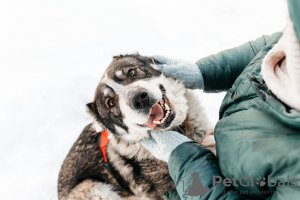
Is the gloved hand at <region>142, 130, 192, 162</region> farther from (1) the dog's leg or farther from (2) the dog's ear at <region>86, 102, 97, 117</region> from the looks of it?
(1) the dog's leg

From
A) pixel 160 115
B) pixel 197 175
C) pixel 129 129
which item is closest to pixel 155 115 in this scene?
pixel 160 115

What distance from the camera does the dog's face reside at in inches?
82.5

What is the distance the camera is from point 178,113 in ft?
7.79

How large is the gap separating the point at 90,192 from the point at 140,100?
57.5 inches

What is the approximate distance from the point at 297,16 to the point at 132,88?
5.43 feet

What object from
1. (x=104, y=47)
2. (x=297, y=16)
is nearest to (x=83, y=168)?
(x=297, y=16)

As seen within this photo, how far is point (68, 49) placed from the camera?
5395 millimetres

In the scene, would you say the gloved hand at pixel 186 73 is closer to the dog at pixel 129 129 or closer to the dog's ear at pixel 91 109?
the dog at pixel 129 129

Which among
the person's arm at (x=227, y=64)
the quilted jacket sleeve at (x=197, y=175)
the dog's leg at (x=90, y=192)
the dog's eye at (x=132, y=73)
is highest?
the dog's eye at (x=132, y=73)

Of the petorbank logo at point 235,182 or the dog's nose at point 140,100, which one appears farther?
the dog's nose at point 140,100

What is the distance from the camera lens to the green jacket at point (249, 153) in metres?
1.01

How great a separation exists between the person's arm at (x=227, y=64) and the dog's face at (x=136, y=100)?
34cm

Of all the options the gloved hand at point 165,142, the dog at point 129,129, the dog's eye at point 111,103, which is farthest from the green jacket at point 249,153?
the dog's eye at point 111,103

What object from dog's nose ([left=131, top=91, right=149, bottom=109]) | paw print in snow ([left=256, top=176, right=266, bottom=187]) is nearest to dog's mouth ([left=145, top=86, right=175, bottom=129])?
dog's nose ([left=131, top=91, right=149, bottom=109])
